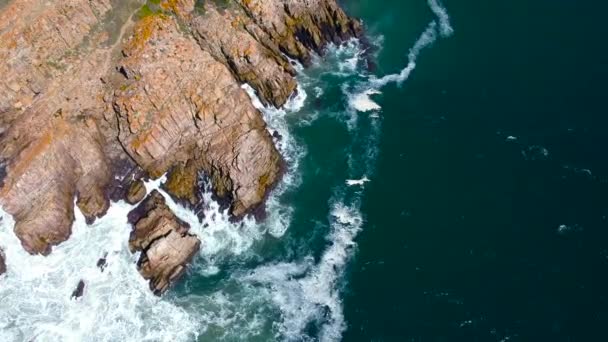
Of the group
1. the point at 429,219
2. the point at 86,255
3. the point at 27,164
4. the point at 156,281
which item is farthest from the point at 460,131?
the point at 27,164

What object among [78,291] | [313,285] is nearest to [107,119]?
[78,291]

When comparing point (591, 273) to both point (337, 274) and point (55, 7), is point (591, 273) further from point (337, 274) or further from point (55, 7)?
point (55, 7)

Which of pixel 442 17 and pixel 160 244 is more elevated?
pixel 160 244

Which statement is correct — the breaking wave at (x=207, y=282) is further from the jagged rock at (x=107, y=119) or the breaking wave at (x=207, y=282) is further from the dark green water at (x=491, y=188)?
the dark green water at (x=491, y=188)

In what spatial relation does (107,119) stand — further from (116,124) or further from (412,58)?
(412,58)

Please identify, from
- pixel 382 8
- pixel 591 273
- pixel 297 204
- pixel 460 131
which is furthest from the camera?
pixel 382 8

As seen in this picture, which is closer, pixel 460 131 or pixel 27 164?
pixel 27 164

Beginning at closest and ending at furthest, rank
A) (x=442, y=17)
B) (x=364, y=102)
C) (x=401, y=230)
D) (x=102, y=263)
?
(x=102, y=263)
(x=401, y=230)
(x=364, y=102)
(x=442, y=17)

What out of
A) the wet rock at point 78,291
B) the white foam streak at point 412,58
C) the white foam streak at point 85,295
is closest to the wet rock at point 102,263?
the white foam streak at point 85,295
